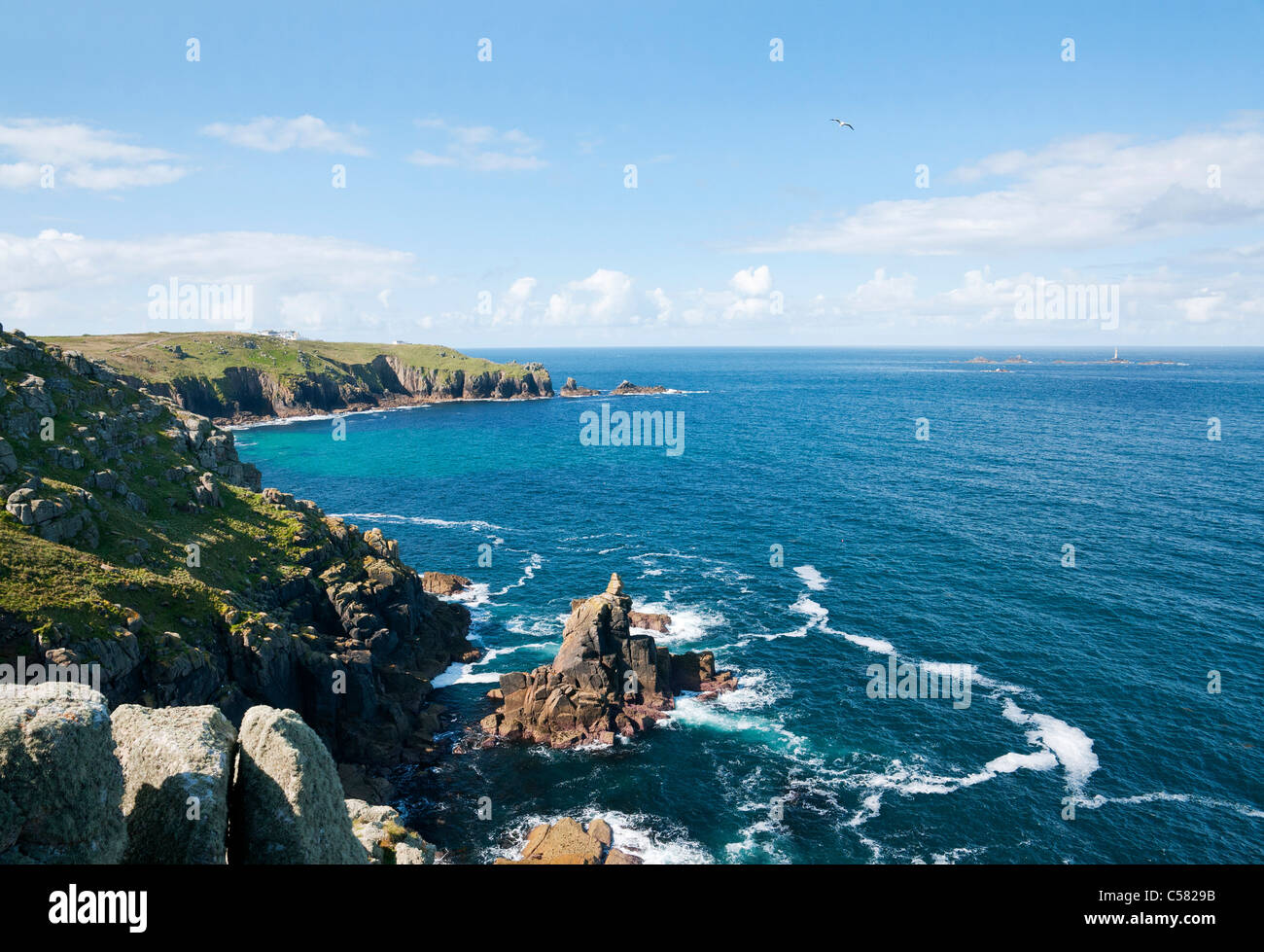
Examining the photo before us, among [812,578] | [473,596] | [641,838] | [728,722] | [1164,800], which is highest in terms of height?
[812,578]

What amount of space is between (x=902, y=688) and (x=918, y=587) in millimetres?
24992

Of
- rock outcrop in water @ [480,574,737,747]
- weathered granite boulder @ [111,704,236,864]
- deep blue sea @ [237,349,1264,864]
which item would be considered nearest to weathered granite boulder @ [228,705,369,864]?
weathered granite boulder @ [111,704,236,864]

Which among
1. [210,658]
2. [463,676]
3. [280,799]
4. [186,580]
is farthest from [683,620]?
[280,799]

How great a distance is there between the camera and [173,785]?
19766 mm

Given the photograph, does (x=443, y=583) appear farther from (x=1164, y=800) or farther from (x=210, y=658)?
(x=1164, y=800)

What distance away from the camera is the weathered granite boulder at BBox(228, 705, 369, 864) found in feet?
69.1

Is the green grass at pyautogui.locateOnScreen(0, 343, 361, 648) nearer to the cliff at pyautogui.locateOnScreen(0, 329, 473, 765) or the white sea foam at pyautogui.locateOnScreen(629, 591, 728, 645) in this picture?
the cliff at pyautogui.locateOnScreen(0, 329, 473, 765)

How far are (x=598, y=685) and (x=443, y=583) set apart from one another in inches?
1437

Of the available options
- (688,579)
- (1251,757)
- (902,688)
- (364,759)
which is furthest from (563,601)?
(1251,757)

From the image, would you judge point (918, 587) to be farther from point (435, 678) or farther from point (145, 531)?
point (145, 531)

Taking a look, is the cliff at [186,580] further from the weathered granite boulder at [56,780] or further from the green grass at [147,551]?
the weathered granite boulder at [56,780]

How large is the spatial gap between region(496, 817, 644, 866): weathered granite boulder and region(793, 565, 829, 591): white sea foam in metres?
50.8

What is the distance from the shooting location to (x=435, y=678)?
3002 inches

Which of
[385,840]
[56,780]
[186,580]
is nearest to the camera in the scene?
[56,780]
